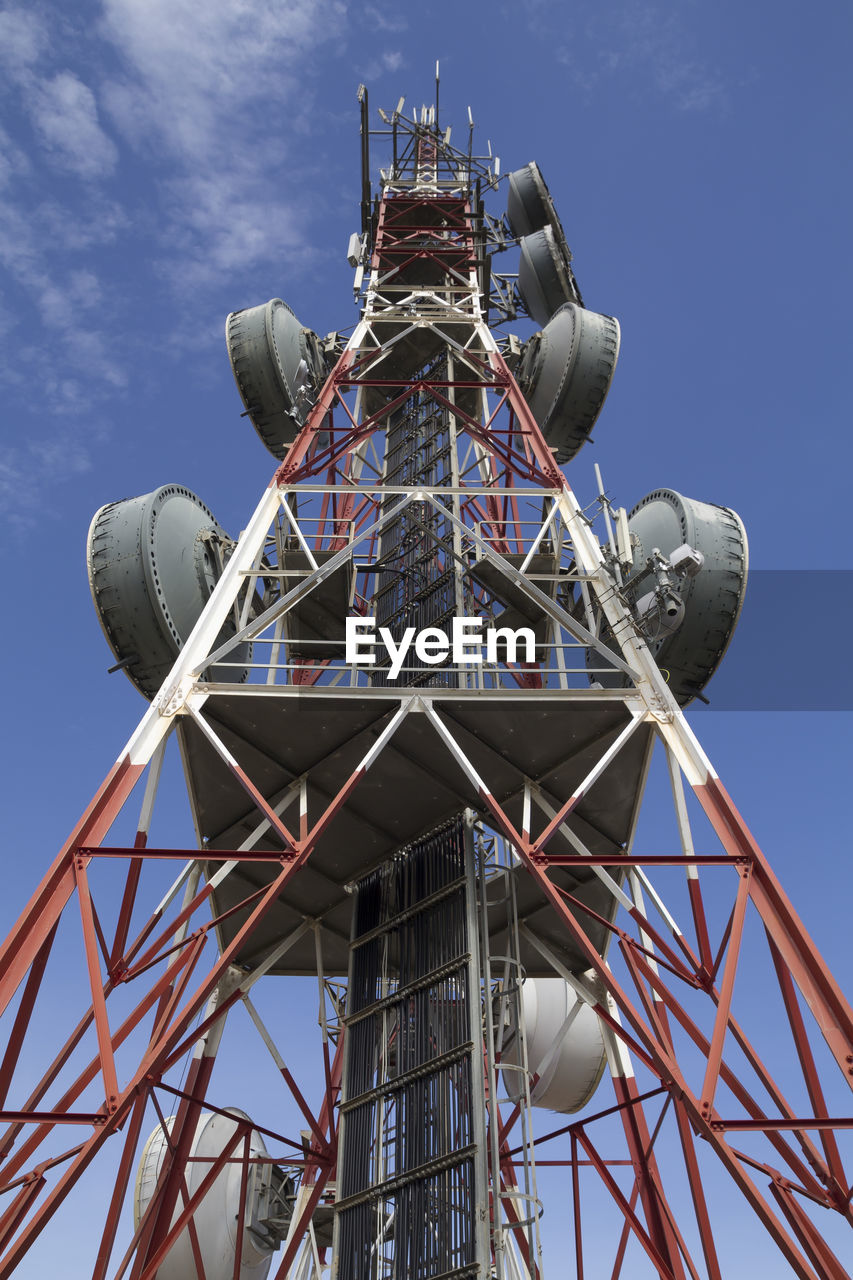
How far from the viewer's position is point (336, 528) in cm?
2281

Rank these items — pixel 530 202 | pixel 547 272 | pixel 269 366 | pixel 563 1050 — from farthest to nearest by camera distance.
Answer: pixel 530 202 < pixel 547 272 < pixel 269 366 < pixel 563 1050

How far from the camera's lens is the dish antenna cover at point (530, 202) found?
33.3m

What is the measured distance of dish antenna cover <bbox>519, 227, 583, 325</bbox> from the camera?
3052 cm

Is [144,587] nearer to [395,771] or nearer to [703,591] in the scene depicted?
[395,771]

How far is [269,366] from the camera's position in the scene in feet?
86.4

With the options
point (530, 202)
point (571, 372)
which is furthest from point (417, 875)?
point (530, 202)

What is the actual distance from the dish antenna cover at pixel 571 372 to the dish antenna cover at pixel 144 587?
10.7 m

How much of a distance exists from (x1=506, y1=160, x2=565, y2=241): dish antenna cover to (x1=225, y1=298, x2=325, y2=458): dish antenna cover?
1006 cm

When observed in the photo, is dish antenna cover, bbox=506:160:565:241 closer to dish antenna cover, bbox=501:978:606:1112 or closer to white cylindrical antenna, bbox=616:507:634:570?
white cylindrical antenna, bbox=616:507:634:570

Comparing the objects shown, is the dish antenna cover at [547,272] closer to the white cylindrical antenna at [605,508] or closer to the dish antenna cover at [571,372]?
the dish antenna cover at [571,372]

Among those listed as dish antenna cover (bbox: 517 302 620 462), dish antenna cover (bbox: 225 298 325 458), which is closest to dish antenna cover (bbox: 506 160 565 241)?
dish antenna cover (bbox: 517 302 620 462)

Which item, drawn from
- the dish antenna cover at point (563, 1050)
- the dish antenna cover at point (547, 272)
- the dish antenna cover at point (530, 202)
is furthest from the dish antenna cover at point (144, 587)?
the dish antenna cover at point (530, 202)

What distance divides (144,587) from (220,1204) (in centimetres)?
1089

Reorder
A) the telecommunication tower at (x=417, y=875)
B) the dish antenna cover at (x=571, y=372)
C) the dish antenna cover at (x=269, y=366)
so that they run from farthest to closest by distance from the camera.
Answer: the dish antenna cover at (x=269, y=366)
the dish antenna cover at (x=571, y=372)
the telecommunication tower at (x=417, y=875)
